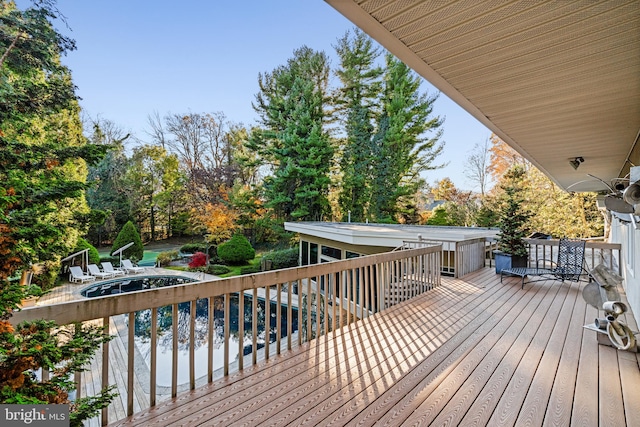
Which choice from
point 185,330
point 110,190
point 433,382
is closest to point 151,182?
point 110,190

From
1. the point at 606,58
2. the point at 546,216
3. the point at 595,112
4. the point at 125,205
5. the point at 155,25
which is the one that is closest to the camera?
the point at 606,58

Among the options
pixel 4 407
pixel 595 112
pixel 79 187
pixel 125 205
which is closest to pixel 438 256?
pixel 595 112

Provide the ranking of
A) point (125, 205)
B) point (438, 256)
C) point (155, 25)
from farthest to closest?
point (125, 205) → point (155, 25) → point (438, 256)

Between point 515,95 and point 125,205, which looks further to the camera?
point 125,205

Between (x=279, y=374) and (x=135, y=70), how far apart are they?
21818 millimetres

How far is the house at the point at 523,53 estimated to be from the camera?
4.97 feet

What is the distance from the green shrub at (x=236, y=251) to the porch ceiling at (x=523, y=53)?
1494 centimetres

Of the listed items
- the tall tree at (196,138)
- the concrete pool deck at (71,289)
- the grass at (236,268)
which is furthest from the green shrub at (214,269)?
the tall tree at (196,138)

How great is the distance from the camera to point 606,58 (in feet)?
6.19

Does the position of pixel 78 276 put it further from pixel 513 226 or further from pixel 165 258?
pixel 513 226

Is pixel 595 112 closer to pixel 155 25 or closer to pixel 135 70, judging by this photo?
pixel 155 25

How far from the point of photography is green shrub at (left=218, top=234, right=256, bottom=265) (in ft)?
54.2

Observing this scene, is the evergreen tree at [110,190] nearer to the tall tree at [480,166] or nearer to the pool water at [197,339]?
the pool water at [197,339]

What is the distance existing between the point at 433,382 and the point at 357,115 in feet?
65.8
